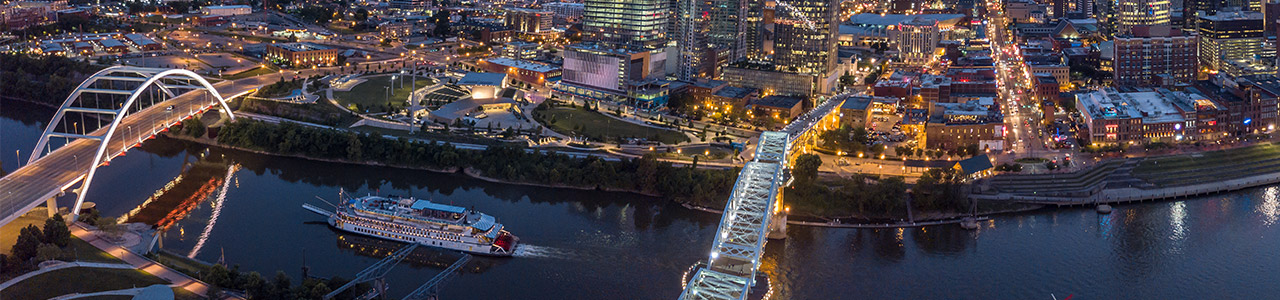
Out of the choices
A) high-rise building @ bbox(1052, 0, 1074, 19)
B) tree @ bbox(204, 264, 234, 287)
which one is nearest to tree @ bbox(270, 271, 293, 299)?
tree @ bbox(204, 264, 234, 287)

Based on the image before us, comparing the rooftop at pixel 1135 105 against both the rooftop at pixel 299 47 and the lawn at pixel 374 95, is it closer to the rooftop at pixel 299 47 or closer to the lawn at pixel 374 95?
the lawn at pixel 374 95

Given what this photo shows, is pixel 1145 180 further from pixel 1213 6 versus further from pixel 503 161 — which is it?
pixel 1213 6

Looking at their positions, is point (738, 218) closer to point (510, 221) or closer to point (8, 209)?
point (510, 221)

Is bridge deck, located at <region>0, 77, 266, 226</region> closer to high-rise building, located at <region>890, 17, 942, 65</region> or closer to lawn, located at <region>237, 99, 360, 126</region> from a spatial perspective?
lawn, located at <region>237, 99, 360, 126</region>

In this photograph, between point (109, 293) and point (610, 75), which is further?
point (610, 75)

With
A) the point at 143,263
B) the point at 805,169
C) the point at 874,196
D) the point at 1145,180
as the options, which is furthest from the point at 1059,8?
the point at 143,263

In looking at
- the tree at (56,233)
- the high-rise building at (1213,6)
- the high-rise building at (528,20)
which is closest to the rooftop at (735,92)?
the high-rise building at (528,20)

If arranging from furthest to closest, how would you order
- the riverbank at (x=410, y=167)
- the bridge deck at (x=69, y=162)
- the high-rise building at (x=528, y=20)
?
the high-rise building at (x=528, y=20) < the riverbank at (x=410, y=167) < the bridge deck at (x=69, y=162)
